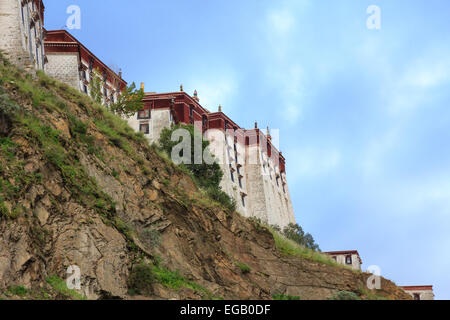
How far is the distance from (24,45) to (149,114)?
26.9 meters

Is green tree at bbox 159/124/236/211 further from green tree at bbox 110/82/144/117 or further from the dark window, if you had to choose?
the dark window

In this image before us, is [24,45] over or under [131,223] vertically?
over

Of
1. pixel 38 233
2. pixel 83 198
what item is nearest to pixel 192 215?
pixel 83 198

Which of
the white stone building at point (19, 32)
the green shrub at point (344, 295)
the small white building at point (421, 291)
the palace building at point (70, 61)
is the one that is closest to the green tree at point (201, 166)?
the palace building at point (70, 61)

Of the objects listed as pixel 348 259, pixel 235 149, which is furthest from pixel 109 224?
pixel 348 259

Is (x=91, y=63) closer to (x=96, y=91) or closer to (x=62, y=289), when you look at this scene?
(x=96, y=91)

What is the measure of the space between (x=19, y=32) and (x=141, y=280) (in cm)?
2394

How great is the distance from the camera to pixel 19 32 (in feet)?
157

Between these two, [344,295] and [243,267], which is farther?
[344,295]

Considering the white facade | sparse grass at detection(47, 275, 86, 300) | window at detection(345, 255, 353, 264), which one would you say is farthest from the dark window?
sparse grass at detection(47, 275, 86, 300)

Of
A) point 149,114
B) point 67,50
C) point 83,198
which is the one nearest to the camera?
point 83,198

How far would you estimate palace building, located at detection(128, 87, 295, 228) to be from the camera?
246ft
